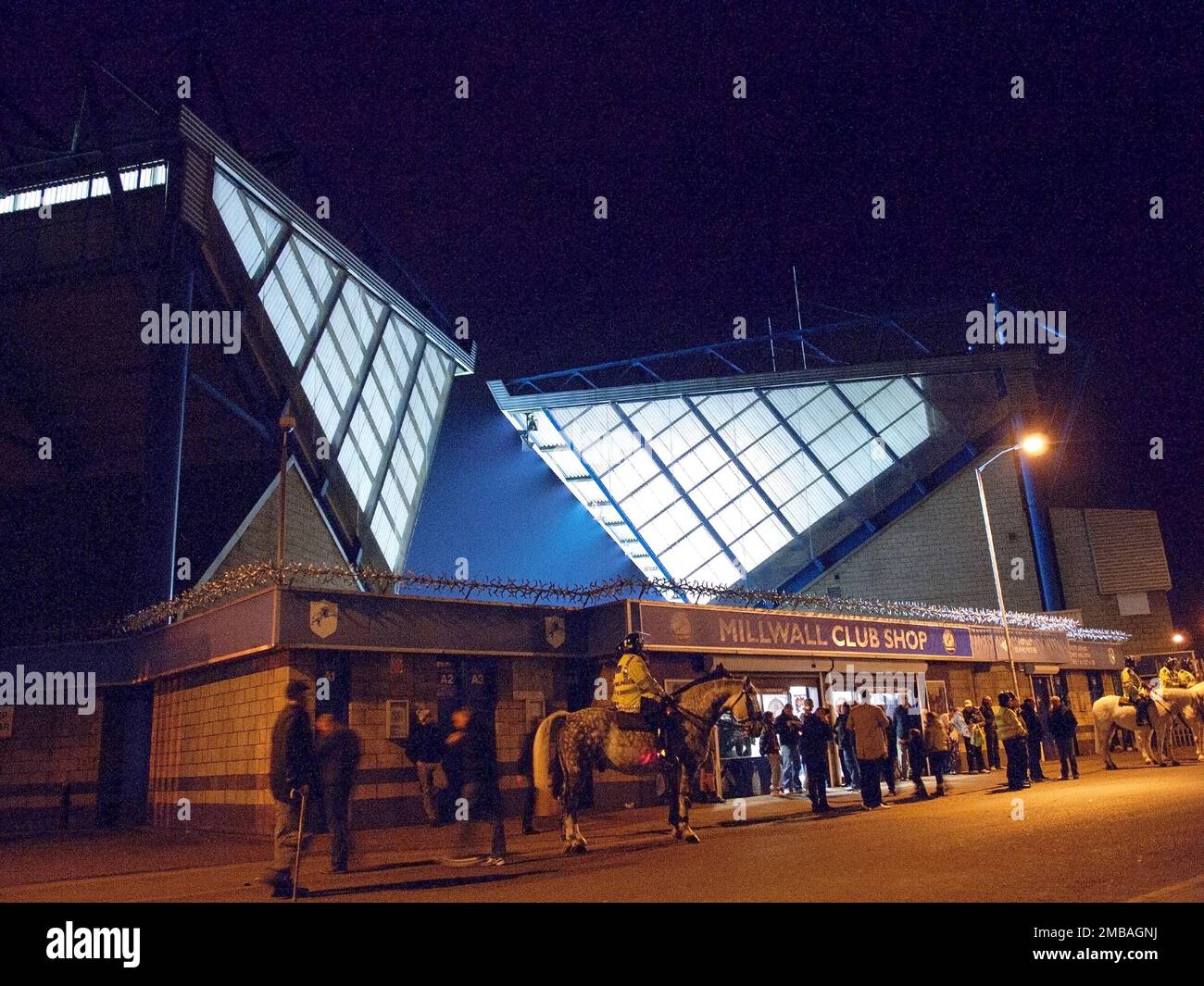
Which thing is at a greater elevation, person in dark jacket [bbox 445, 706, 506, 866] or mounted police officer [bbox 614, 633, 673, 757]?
mounted police officer [bbox 614, 633, 673, 757]

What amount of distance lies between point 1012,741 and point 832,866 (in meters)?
10.2

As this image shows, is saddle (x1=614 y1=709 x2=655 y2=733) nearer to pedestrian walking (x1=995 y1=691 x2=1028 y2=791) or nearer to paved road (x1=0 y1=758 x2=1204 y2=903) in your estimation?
paved road (x1=0 y1=758 x2=1204 y2=903)

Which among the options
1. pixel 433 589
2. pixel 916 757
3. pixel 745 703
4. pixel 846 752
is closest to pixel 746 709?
pixel 745 703

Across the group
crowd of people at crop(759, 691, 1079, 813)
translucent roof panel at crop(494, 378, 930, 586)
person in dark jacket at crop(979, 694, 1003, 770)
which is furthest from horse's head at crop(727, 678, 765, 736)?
translucent roof panel at crop(494, 378, 930, 586)

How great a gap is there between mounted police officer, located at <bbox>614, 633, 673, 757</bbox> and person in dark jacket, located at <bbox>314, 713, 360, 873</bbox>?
123 inches

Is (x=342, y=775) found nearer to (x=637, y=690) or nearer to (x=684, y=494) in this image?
(x=637, y=690)

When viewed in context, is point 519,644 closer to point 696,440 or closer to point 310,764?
point 310,764

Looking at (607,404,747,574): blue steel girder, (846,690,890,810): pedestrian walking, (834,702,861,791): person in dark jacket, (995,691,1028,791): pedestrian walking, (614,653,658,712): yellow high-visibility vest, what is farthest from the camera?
(607,404,747,574): blue steel girder

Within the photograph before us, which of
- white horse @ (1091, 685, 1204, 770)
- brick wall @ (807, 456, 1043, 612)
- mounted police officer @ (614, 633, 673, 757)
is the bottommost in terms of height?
white horse @ (1091, 685, 1204, 770)

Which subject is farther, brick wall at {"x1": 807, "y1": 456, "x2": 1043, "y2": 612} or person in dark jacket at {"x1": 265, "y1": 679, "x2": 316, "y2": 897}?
brick wall at {"x1": 807, "y1": 456, "x2": 1043, "y2": 612}

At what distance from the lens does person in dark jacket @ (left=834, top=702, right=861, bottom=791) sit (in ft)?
59.0

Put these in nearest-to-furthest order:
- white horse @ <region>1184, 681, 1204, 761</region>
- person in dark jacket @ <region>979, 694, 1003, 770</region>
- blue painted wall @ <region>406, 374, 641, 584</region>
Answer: white horse @ <region>1184, 681, 1204, 761</region> → person in dark jacket @ <region>979, 694, 1003, 770</region> → blue painted wall @ <region>406, 374, 641, 584</region>

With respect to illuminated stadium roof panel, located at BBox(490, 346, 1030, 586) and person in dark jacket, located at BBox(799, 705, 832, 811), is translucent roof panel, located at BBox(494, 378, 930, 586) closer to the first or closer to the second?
illuminated stadium roof panel, located at BBox(490, 346, 1030, 586)
